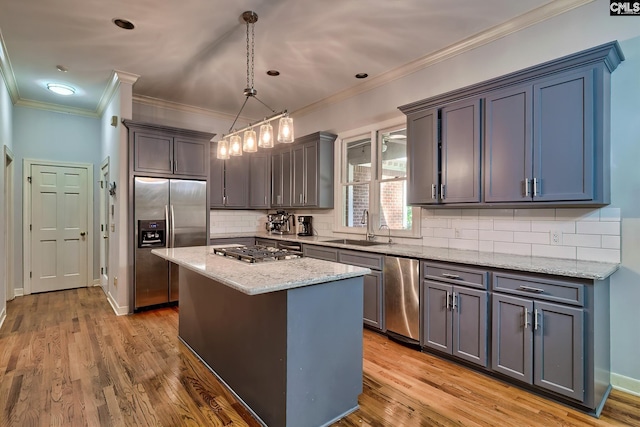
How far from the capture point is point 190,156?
464cm

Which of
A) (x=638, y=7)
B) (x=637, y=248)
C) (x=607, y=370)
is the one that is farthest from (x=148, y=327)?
(x=638, y=7)

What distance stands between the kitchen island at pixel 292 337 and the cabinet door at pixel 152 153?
2368 millimetres

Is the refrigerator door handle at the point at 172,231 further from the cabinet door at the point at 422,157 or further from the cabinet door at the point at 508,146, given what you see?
the cabinet door at the point at 508,146

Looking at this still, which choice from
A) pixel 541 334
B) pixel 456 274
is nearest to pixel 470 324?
pixel 456 274

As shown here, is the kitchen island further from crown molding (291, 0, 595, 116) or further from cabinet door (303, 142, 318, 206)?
crown molding (291, 0, 595, 116)

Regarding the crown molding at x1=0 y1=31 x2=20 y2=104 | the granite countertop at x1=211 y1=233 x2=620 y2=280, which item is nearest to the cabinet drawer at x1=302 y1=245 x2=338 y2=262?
the granite countertop at x1=211 y1=233 x2=620 y2=280

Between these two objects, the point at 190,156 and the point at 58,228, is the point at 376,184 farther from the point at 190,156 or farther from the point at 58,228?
the point at 58,228

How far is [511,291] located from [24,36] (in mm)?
4854

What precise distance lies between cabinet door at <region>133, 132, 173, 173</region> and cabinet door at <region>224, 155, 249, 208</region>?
1.06 meters

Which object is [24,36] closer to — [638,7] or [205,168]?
[205,168]

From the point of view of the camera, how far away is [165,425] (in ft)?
6.59

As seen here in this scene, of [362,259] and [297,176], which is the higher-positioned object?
[297,176]

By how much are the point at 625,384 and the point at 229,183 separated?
5.09m

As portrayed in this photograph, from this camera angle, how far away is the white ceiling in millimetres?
2668
